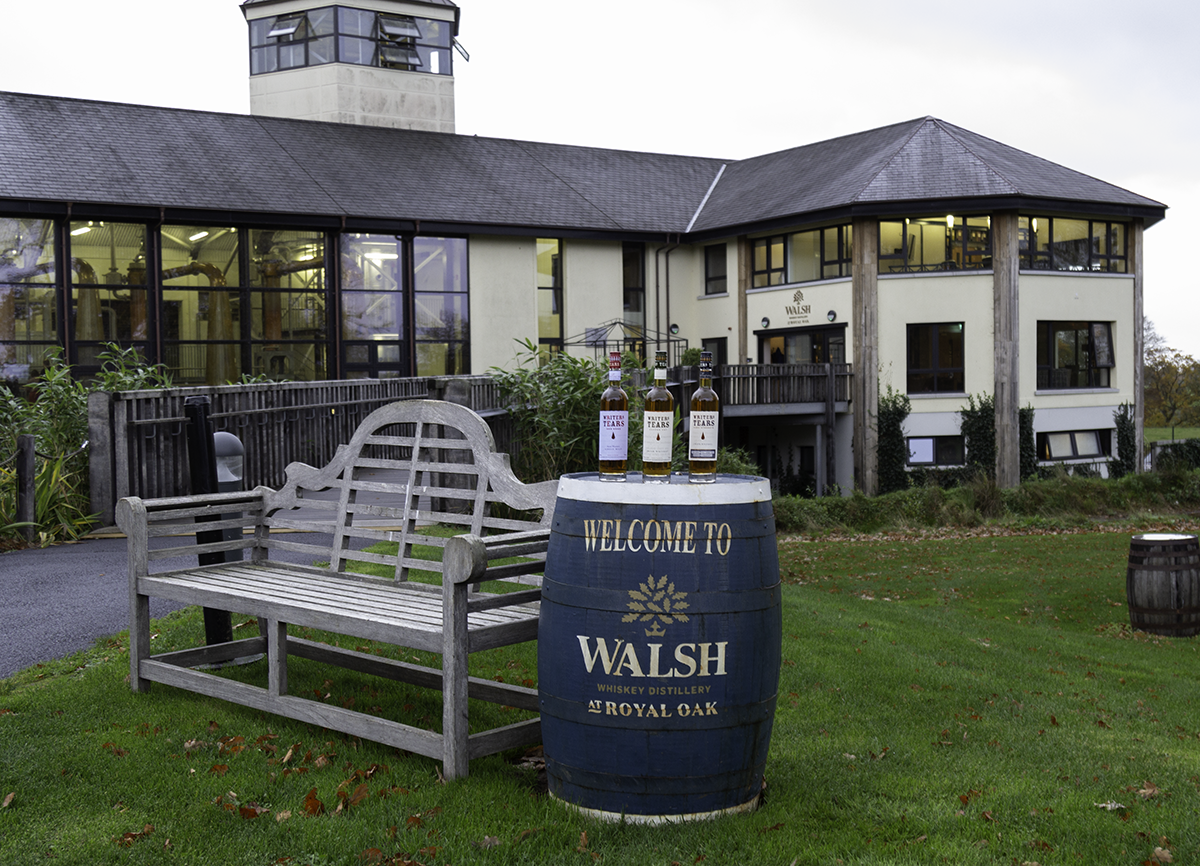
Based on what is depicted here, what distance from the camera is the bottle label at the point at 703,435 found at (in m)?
3.85

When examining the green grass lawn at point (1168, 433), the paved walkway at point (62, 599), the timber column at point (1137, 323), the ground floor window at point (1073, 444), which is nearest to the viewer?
the paved walkway at point (62, 599)

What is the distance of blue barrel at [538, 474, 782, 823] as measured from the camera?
341 cm

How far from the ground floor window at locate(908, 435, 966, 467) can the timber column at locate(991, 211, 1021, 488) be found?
964 millimetres

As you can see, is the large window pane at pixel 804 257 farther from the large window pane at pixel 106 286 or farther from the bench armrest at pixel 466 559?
the bench armrest at pixel 466 559

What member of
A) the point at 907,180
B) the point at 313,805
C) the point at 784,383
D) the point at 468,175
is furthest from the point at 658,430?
the point at 468,175

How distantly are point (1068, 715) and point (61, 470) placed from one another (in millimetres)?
9285

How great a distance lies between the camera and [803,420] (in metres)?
26.8

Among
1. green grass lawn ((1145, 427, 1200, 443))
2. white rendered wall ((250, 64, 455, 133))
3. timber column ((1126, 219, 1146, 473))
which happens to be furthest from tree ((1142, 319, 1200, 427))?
white rendered wall ((250, 64, 455, 133))

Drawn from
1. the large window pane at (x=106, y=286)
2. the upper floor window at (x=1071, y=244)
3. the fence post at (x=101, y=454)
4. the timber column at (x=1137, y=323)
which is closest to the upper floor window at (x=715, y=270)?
the upper floor window at (x=1071, y=244)

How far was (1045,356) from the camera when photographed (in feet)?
87.5

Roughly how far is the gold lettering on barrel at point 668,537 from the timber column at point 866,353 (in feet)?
76.1

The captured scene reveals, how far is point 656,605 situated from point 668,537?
221 millimetres

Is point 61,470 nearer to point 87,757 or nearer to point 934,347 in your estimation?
point 87,757

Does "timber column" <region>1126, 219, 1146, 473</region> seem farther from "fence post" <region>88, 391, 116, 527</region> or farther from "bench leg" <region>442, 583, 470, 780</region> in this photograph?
"bench leg" <region>442, 583, 470, 780</region>
